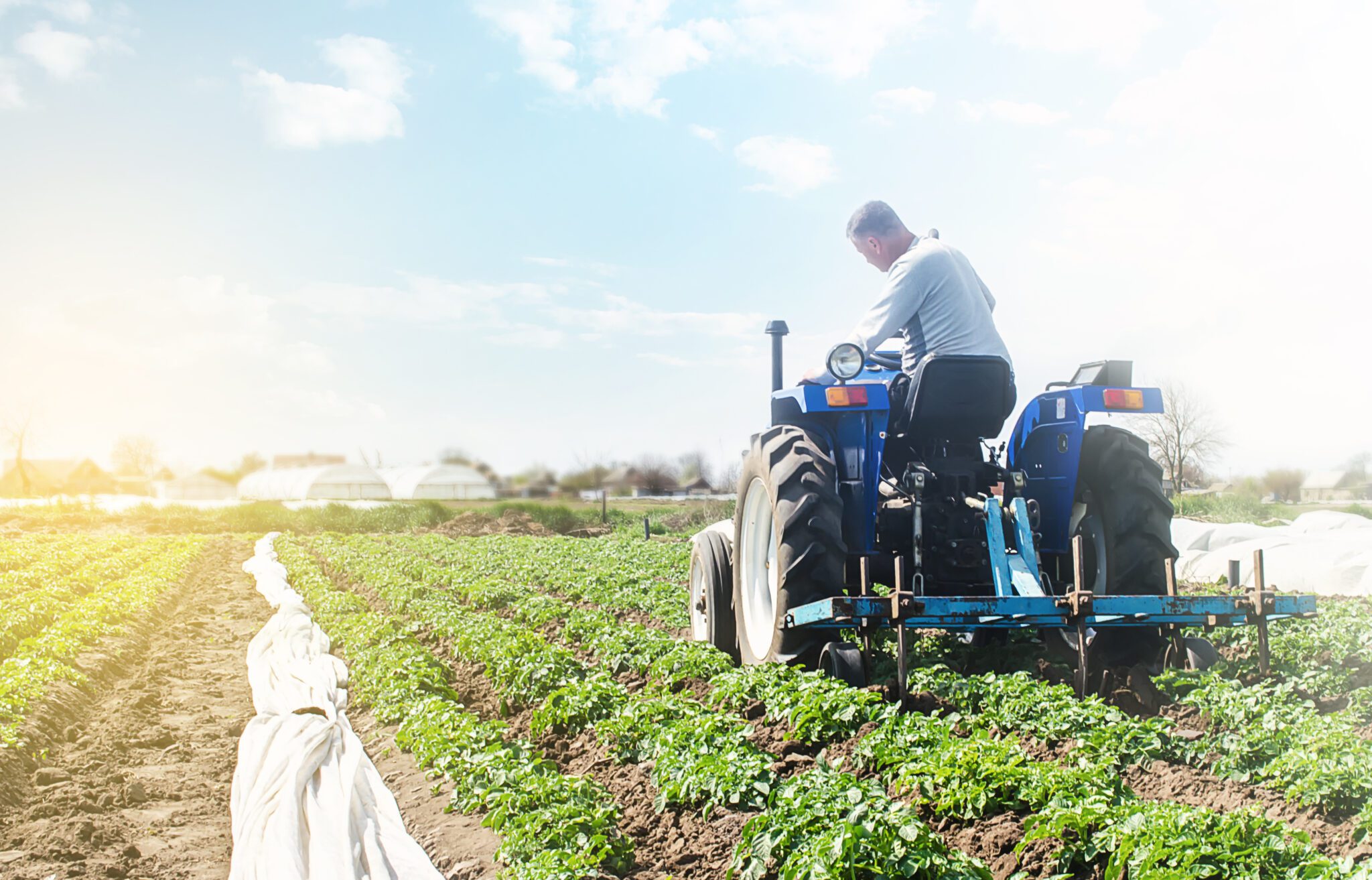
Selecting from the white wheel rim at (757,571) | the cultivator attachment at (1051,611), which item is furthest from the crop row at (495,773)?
the white wheel rim at (757,571)

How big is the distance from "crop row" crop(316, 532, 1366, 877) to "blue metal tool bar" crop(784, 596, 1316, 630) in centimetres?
42

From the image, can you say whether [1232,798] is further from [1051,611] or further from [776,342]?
[776,342]

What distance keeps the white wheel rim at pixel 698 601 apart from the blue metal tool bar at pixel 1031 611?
2.04 meters

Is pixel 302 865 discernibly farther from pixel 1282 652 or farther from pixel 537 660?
pixel 1282 652

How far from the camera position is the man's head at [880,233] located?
5.23 meters

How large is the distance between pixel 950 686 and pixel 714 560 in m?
1.80

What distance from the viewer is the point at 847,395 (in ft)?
15.4

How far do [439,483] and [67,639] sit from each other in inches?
195

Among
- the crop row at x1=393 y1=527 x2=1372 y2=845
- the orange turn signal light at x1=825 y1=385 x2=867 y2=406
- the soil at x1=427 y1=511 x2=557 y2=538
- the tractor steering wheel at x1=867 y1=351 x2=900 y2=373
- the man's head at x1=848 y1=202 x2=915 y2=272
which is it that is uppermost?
the man's head at x1=848 y1=202 x2=915 y2=272

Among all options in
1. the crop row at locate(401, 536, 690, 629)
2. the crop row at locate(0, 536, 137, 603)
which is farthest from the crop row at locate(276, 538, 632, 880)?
the crop row at locate(0, 536, 137, 603)

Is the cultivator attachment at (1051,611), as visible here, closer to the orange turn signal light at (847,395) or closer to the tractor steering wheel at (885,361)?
the orange turn signal light at (847,395)

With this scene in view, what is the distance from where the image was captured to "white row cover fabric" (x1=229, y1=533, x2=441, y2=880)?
3.92 m

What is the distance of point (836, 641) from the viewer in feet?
15.7

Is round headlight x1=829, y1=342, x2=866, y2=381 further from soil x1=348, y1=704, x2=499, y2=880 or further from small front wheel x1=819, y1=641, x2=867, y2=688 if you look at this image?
soil x1=348, y1=704, x2=499, y2=880
